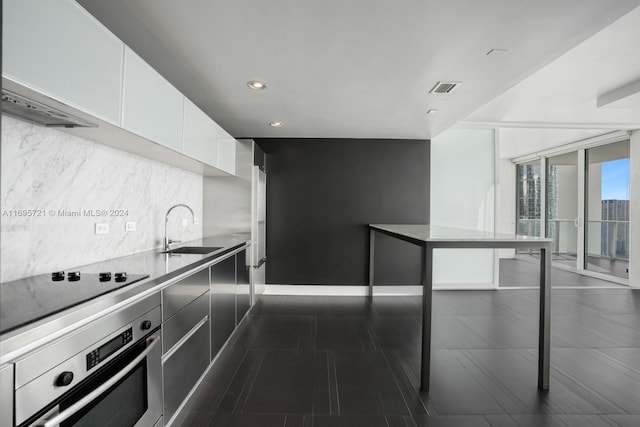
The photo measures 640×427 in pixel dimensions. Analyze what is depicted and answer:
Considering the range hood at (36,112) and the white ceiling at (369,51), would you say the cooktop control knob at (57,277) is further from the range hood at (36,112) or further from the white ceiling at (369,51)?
the white ceiling at (369,51)

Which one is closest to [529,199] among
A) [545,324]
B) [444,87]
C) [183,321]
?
[444,87]

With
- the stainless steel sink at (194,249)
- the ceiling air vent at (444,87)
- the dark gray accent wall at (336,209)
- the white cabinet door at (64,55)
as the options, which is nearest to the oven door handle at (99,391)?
the white cabinet door at (64,55)

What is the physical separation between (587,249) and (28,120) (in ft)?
27.0

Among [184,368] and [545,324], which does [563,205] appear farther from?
[184,368]

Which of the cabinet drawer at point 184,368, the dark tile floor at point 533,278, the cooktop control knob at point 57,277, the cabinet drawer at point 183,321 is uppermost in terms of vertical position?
the cooktop control knob at point 57,277

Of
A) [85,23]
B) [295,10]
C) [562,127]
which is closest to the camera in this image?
[85,23]

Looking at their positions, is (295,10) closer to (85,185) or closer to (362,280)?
(85,185)

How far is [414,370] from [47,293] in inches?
94.4

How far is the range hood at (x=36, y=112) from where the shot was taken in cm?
126

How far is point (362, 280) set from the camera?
4.82 m

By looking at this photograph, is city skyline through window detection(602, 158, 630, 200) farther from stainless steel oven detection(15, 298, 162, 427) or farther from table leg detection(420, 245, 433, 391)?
stainless steel oven detection(15, 298, 162, 427)

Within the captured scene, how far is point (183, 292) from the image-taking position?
6.29 ft

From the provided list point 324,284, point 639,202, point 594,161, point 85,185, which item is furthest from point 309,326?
point 594,161

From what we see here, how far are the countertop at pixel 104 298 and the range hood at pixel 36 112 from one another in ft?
2.51
